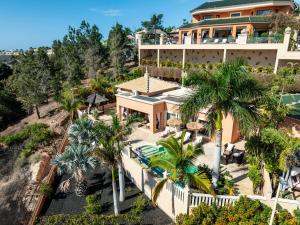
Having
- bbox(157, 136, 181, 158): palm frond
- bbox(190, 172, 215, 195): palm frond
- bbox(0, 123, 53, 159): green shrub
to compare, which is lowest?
bbox(0, 123, 53, 159): green shrub

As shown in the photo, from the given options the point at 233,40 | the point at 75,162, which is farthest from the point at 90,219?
the point at 233,40

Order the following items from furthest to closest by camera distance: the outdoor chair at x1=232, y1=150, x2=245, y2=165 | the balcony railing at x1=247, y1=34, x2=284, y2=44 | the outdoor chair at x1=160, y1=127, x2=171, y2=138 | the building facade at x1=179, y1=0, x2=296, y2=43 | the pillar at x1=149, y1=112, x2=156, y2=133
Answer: the building facade at x1=179, y1=0, x2=296, y2=43 < the balcony railing at x1=247, y1=34, x2=284, y2=44 < the pillar at x1=149, y1=112, x2=156, y2=133 < the outdoor chair at x1=160, y1=127, x2=171, y2=138 < the outdoor chair at x1=232, y1=150, x2=245, y2=165

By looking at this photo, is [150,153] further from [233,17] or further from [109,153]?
[233,17]

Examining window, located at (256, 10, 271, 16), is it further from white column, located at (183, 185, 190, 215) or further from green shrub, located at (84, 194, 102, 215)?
green shrub, located at (84, 194, 102, 215)

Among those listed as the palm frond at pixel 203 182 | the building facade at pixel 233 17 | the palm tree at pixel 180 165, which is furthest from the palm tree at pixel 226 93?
the building facade at pixel 233 17

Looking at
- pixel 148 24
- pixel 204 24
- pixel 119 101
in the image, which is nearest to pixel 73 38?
pixel 148 24

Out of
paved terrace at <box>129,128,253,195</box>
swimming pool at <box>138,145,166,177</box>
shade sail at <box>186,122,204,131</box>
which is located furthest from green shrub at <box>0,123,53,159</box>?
shade sail at <box>186,122,204,131</box>

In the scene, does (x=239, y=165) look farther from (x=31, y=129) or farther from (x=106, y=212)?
(x=31, y=129)
